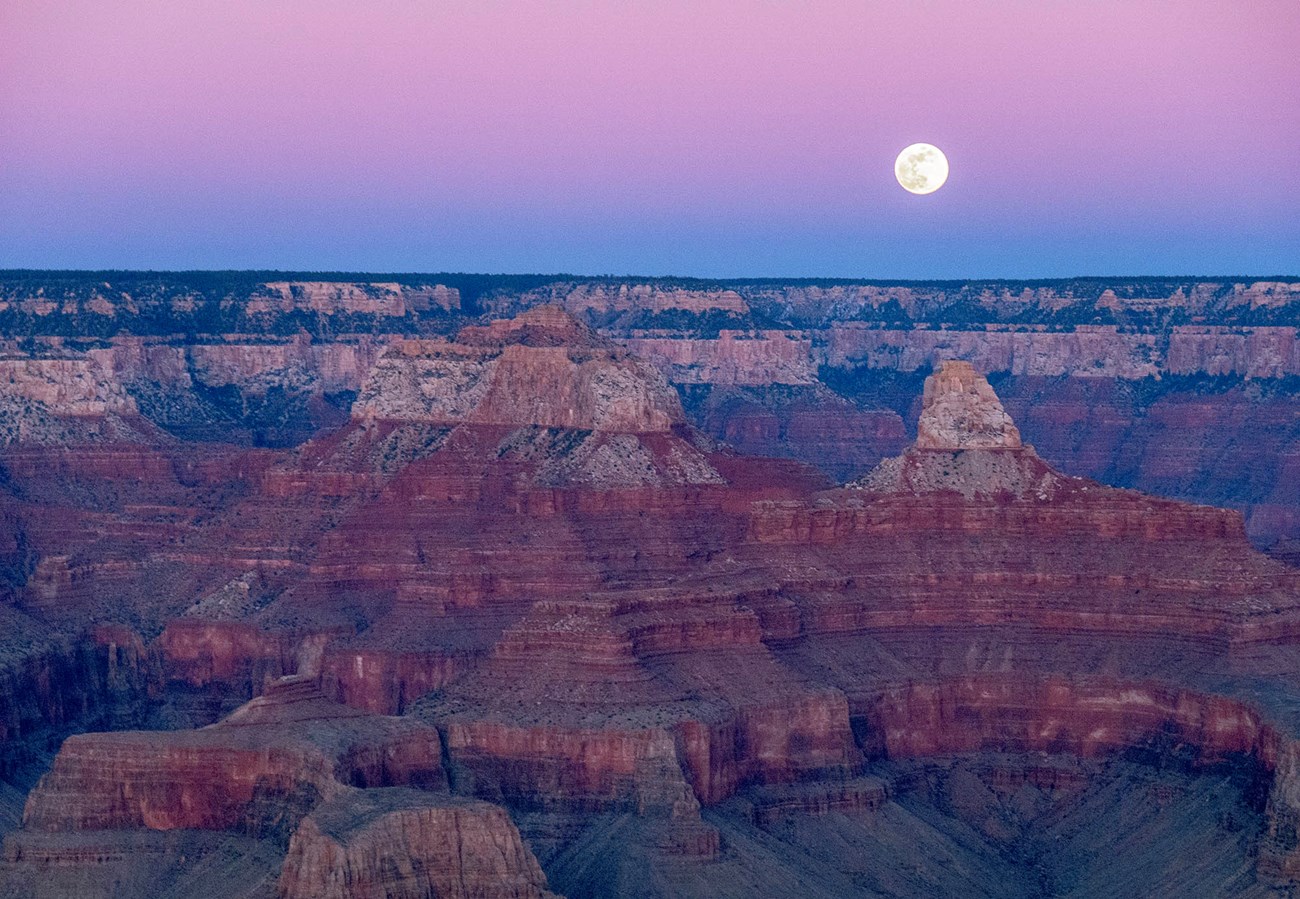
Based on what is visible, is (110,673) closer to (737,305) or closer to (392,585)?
(392,585)

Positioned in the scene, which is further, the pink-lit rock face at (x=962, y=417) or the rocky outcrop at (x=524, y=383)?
the rocky outcrop at (x=524, y=383)

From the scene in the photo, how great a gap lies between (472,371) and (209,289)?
42635 mm

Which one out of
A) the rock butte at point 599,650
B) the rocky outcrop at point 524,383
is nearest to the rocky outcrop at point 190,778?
the rock butte at point 599,650

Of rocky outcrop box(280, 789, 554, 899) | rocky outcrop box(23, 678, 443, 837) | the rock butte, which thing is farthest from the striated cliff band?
rocky outcrop box(280, 789, 554, 899)

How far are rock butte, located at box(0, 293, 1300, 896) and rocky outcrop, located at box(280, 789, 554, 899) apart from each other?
9 cm

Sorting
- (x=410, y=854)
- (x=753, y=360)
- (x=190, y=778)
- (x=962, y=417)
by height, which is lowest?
(x=753, y=360)

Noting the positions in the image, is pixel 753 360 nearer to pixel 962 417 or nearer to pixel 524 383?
pixel 524 383

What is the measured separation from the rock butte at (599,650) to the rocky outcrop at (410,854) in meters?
0.09

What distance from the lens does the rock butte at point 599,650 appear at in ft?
316

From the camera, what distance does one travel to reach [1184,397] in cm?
19025

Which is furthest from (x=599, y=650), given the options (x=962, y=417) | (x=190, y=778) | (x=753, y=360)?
(x=753, y=360)

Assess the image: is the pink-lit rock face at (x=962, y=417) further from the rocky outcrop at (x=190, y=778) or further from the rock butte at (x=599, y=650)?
the rocky outcrop at (x=190, y=778)

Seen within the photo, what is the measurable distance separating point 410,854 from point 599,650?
61.2 feet

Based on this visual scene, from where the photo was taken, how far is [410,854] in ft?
284
